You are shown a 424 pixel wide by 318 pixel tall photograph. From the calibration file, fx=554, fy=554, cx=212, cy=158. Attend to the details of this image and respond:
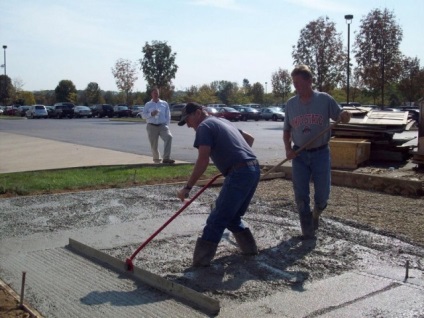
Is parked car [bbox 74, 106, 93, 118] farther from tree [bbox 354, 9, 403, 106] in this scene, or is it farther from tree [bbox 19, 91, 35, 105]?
tree [bbox 19, 91, 35, 105]

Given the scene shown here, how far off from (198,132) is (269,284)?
1485 millimetres

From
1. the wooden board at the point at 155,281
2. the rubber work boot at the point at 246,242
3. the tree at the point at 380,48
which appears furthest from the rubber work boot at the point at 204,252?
the tree at the point at 380,48

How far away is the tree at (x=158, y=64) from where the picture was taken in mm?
62375

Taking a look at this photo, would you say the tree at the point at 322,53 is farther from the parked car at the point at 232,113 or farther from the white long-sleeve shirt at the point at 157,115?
the white long-sleeve shirt at the point at 157,115

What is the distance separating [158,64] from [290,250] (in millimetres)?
58754

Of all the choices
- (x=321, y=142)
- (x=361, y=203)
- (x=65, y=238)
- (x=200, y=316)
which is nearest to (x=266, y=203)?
(x=361, y=203)

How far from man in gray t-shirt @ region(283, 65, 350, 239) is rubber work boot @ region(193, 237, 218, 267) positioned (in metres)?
1.44

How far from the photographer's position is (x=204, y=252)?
16.6 ft

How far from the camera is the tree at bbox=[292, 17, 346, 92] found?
37.2 metres

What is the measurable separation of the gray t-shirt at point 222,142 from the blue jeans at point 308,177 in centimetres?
113

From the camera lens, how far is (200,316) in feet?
13.1

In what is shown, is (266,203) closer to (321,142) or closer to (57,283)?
(321,142)

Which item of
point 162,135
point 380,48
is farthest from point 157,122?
point 380,48

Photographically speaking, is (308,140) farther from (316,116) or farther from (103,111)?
(103,111)
